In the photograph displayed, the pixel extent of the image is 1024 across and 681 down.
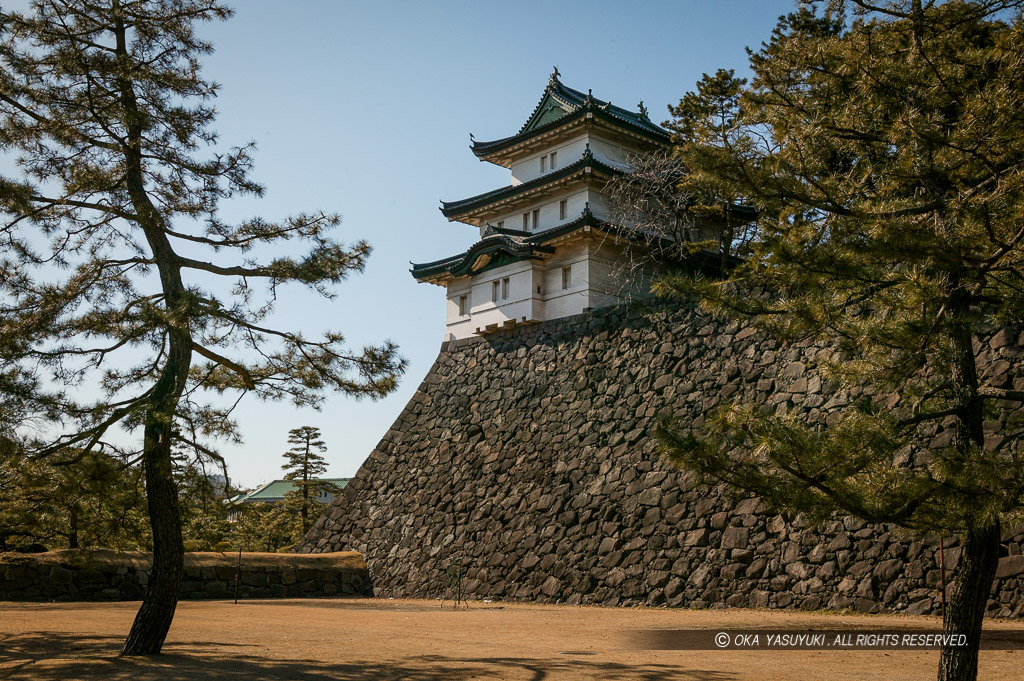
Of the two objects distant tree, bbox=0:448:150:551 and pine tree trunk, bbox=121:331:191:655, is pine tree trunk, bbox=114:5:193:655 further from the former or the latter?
distant tree, bbox=0:448:150:551

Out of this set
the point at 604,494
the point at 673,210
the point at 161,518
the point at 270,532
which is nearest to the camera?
the point at 161,518

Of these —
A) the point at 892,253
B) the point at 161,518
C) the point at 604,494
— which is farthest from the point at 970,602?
the point at 604,494

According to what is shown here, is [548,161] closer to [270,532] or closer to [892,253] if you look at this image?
[270,532]

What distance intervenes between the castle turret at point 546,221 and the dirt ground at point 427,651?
30.7ft

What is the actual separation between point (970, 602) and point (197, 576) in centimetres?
1433

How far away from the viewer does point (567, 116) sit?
21469 millimetres

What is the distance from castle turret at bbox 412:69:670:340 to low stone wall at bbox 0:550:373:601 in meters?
6.96

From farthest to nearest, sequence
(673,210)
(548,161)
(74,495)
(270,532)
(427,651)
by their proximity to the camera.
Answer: (270,532), (548,161), (673,210), (427,651), (74,495)

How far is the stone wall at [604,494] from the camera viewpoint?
37.4ft

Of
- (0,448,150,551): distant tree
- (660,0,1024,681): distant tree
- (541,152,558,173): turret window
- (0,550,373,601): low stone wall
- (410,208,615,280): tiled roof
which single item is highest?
(541,152,558,173): turret window

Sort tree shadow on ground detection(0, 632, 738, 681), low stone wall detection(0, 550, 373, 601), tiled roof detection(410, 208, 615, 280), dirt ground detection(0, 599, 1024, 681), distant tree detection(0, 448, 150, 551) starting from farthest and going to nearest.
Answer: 1. tiled roof detection(410, 208, 615, 280)
2. low stone wall detection(0, 550, 373, 601)
3. distant tree detection(0, 448, 150, 551)
4. dirt ground detection(0, 599, 1024, 681)
5. tree shadow on ground detection(0, 632, 738, 681)

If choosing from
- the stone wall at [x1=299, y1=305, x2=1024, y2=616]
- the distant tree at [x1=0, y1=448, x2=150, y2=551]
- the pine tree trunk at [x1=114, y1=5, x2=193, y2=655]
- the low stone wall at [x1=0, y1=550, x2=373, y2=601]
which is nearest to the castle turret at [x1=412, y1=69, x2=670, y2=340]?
the stone wall at [x1=299, y1=305, x2=1024, y2=616]

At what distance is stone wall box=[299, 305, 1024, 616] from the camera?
11.4 meters

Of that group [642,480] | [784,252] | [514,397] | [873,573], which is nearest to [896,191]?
[784,252]
